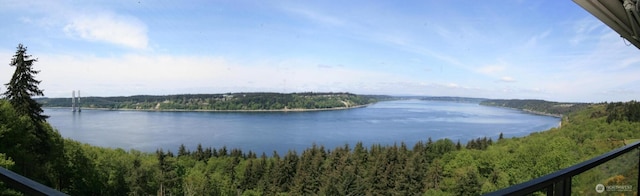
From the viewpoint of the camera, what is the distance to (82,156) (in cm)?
1623

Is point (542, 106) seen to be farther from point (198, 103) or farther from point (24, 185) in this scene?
point (24, 185)

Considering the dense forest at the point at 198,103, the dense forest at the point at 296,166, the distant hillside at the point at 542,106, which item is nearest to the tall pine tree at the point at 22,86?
the dense forest at the point at 296,166

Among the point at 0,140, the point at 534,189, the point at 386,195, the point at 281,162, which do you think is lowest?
the point at 386,195

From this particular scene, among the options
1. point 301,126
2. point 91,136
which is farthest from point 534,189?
point 301,126

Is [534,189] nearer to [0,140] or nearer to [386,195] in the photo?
[0,140]

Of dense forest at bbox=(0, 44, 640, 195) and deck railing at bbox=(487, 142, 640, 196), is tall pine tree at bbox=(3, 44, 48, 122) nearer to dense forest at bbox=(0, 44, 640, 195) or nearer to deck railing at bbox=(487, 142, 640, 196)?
dense forest at bbox=(0, 44, 640, 195)

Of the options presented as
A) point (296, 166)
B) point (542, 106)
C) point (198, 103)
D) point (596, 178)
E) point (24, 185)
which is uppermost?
point (24, 185)

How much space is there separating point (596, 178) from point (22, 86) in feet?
50.1

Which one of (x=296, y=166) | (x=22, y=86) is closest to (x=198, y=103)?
(x=296, y=166)

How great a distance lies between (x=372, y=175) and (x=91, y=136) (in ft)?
134

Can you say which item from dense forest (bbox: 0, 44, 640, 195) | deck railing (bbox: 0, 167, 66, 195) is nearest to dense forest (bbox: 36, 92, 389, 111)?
dense forest (bbox: 0, 44, 640, 195)

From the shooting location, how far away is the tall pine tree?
38.8ft

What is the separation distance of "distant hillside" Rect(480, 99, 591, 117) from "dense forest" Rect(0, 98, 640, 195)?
66897 mm

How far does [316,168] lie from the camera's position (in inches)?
1258
